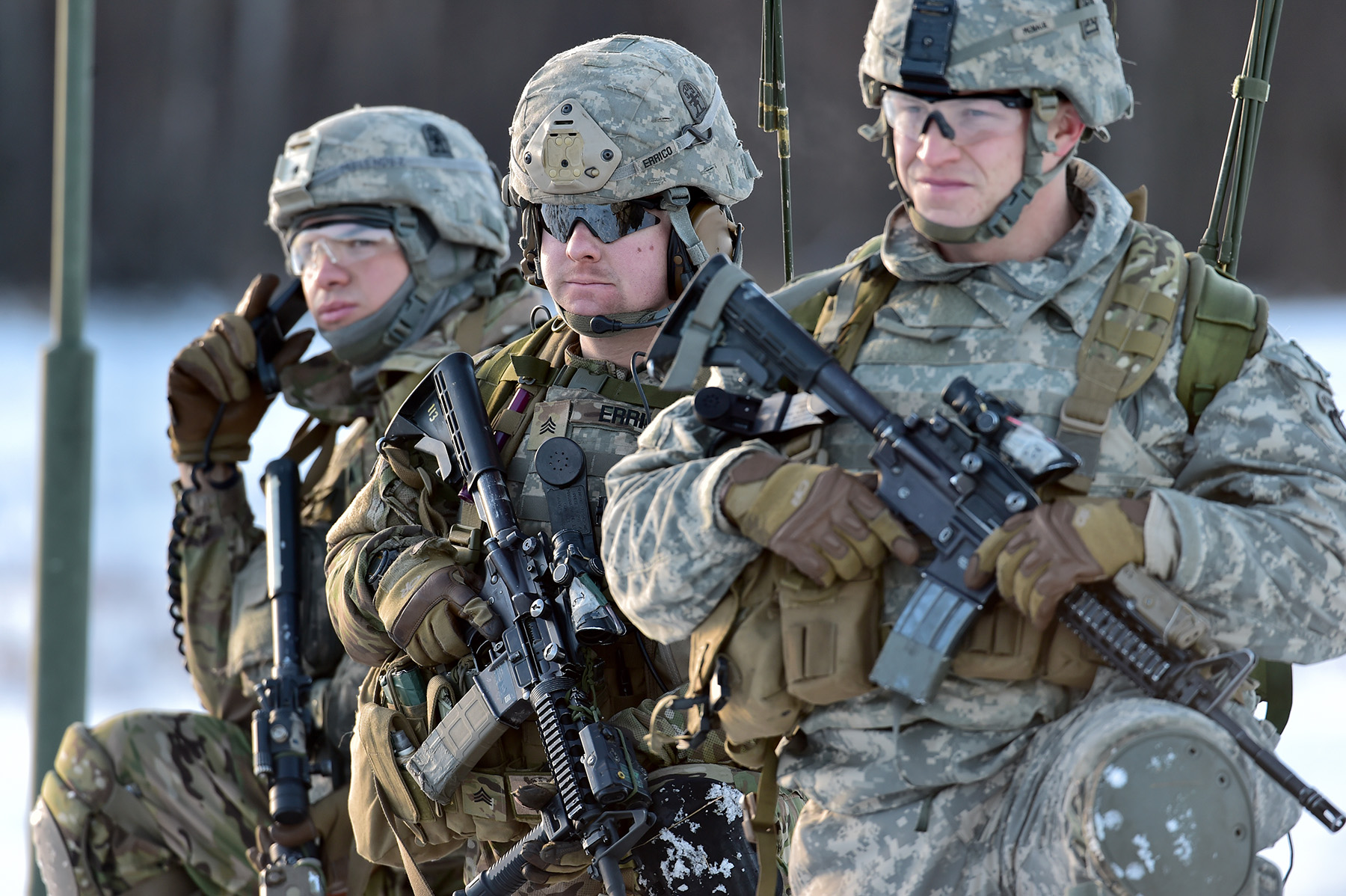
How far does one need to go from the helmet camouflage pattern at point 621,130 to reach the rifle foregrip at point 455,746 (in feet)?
3.51

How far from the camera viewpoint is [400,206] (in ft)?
15.7

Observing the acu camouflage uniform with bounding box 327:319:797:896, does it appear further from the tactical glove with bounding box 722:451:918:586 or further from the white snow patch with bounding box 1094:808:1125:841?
the white snow patch with bounding box 1094:808:1125:841

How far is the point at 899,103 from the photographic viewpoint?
101 inches

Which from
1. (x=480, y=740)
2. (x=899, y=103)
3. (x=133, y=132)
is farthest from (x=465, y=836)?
(x=133, y=132)

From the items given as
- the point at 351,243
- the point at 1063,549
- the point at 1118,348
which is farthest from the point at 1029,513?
the point at 351,243

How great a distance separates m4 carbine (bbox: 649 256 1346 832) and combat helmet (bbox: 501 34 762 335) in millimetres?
852

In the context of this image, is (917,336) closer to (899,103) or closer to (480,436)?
(899,103)

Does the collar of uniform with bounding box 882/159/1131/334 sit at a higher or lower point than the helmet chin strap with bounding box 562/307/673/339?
higher

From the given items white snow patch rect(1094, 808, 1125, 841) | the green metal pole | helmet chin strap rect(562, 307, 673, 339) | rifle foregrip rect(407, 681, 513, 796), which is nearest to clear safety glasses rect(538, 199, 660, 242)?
helmet chin strap rect(562, 307, 673, 339)

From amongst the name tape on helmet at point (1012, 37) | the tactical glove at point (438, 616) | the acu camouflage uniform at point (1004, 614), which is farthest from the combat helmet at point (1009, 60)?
the tactical glove at point (438, 616)

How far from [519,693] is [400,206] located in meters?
1.90

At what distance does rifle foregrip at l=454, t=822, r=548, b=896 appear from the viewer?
3.38m

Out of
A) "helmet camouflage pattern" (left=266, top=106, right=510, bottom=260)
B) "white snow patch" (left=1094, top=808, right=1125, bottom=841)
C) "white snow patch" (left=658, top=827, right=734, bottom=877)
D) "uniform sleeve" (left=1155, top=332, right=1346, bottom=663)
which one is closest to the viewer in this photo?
"white snow patch" (left=1094, top=808, right=1125, bottom=841)

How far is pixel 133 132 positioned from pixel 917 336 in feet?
23.6
